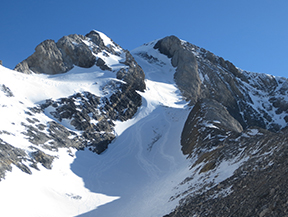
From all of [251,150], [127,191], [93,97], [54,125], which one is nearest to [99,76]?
[93,97]

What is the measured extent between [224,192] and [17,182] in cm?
2685

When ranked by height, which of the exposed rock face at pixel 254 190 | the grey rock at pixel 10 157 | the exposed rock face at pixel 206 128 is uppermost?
the grey rock at pixel 10 157

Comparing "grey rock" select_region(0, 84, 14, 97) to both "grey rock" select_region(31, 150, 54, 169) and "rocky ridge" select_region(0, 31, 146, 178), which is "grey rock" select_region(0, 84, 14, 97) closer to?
"rocky ridge" select_region(0, 31, 146, 178)

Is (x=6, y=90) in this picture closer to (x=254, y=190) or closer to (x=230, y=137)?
(x=230, y=137)

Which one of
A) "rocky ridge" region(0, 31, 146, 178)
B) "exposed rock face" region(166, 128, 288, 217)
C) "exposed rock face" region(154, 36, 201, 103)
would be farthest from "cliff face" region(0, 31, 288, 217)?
"exposed rock face" region(154, 36, 201, 103)

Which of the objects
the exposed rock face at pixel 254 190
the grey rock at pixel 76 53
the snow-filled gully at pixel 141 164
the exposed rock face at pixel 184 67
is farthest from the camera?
the exposed rock face at pixel 184 67

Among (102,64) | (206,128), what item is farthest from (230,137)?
(102,64)

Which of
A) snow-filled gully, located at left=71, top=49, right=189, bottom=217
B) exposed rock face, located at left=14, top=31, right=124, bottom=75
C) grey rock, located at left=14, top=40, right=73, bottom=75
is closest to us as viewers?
snow-filled gully, located at left=71, top=49, right=189, bottom=217

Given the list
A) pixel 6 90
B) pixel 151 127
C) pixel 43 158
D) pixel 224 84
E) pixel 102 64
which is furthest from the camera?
pixel 224 84

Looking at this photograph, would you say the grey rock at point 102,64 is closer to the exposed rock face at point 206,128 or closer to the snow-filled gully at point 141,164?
the snow-filled gully at point 141,164

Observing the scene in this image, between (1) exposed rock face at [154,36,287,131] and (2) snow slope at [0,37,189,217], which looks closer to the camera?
(2) snow slope at [0,37,189,217]

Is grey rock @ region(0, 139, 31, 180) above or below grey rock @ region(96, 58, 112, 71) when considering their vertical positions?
below

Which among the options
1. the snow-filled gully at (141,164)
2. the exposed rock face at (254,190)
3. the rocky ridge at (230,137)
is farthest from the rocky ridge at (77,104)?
the exposed rock face at (254,190)

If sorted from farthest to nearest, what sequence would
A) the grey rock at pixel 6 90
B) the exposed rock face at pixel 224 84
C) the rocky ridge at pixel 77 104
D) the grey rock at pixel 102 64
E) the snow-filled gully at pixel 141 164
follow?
the exposed rock face at pixel 224 84 → the grey rock at pixel 102 64 → the grey rock at pixel 6 90 → the rocky ridge at pixel 77 104 → the snow-filled gully at pixel 141 164
